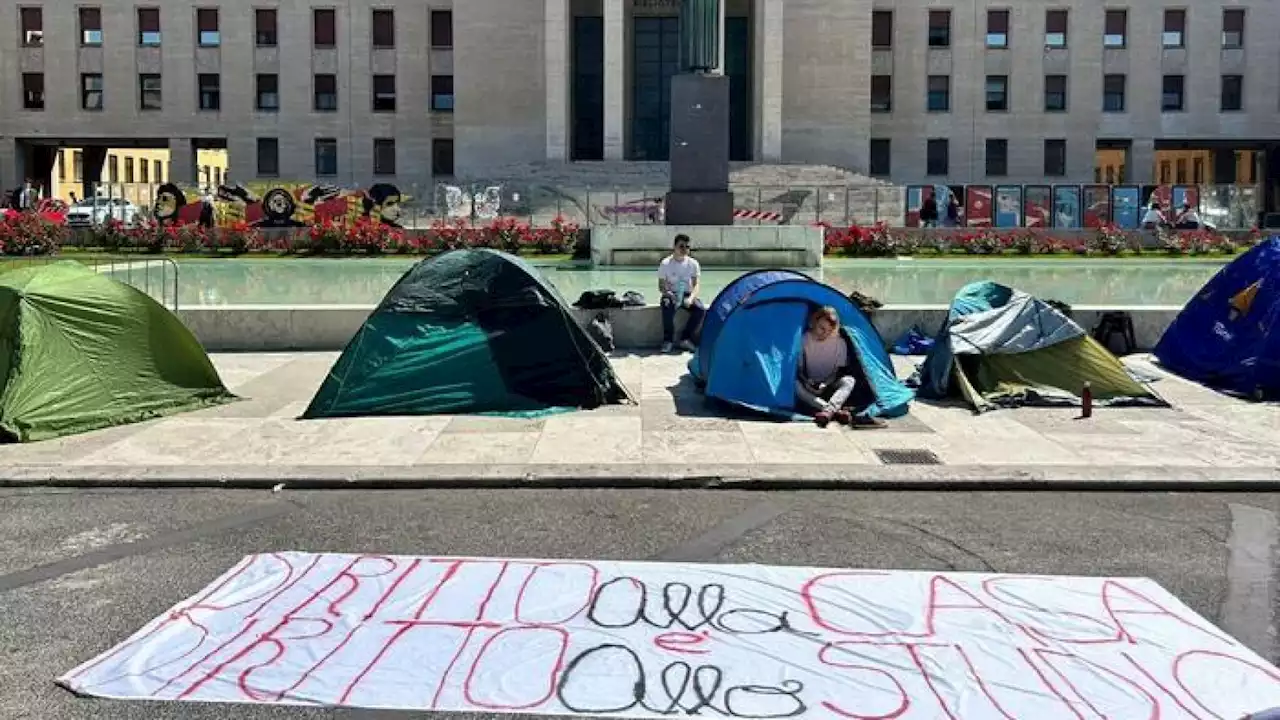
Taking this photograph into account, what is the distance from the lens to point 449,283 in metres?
11.6

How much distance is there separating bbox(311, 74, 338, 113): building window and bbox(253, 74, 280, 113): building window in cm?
211

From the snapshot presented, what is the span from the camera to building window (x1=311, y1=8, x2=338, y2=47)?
62219 mm

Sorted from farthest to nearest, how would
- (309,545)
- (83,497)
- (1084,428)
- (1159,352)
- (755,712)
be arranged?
(1159,352)
(1084,428)
(83,497)
(309,545)
(755,712)

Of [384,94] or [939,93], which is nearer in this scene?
[384,94]

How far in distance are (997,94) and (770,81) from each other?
50.1 feet

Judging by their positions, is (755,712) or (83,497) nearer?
(755,712)

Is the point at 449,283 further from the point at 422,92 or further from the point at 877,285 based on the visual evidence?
the point at 422,92

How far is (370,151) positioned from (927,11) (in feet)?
102

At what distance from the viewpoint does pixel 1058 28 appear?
205 ft

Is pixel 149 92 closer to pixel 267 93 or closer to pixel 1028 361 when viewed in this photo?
pixel 267 93

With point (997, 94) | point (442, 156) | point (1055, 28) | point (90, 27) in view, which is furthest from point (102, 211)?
point (1055, 28)

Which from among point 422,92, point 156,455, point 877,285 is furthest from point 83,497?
point 422,92

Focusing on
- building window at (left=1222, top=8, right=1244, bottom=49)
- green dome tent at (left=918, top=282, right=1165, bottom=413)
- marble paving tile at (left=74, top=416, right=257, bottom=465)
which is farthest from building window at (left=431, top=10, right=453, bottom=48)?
green dome tent at (left=918, top=282, right=1165, bottom=413)

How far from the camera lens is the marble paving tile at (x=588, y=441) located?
974 cm
